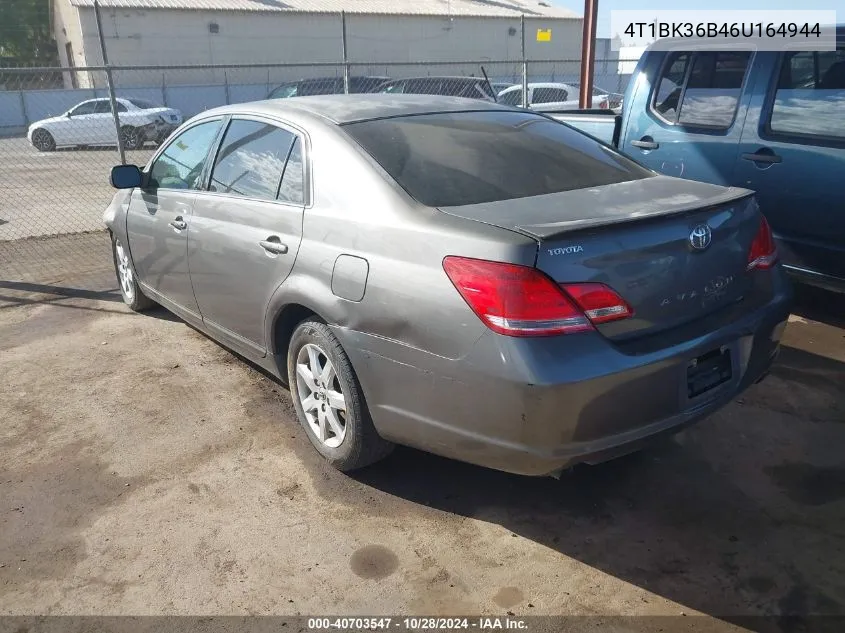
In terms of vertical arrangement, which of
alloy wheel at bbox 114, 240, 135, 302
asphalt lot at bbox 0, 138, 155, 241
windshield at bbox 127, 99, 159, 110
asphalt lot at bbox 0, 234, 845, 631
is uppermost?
windshield at bbox 127, 99, 159, 110

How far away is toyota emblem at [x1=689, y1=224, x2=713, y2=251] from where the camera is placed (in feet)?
8.87

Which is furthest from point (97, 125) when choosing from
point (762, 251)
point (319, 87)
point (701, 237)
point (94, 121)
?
point (701, 237)

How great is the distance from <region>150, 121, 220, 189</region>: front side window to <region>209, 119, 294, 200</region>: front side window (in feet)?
0.74

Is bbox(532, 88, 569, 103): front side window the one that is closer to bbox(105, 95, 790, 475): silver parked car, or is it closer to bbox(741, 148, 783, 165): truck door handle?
bbox(741, 148, 783, 165): truck door handle

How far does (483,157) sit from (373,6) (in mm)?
36268

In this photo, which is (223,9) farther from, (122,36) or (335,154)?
(335,154)

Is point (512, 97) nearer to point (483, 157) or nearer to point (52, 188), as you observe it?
point (52, 188)

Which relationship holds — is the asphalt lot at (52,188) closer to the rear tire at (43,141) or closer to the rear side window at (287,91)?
the rear tire at (43,141)

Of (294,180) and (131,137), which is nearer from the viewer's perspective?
(294,180)

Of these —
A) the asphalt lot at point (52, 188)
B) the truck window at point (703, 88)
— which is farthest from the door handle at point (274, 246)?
the asphalt lot at point (52, 188)

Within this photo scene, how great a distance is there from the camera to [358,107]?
3.60 metres

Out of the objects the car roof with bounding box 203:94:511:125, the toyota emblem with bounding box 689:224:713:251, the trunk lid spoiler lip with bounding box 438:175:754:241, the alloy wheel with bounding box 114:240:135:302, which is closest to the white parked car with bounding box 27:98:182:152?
the alloy wheel with bounding box 114:240:135:302

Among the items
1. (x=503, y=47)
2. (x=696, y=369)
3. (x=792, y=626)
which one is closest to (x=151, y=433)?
(x=696, y=369)

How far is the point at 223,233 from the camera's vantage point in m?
3.78
